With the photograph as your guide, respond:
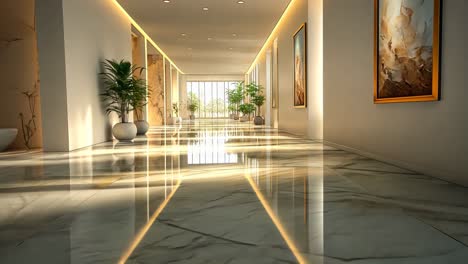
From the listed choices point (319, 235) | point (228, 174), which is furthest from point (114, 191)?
point (319, 235)

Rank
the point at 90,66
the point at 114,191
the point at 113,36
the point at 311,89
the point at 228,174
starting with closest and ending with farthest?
the point at 114,191 < the point at 228,174 < the point at 90,66 < the point at 311,89 < the point at 113,36

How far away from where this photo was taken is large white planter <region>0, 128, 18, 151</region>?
8859 mm

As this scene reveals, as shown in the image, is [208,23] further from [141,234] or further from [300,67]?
[141,234]

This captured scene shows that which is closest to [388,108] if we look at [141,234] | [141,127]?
[141,234]

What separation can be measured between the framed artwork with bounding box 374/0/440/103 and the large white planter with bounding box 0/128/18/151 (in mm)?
8279

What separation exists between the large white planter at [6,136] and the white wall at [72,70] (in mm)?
1227

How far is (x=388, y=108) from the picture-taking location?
5965mm

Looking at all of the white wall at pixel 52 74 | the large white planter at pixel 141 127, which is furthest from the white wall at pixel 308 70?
the white wall at pixel 52 74

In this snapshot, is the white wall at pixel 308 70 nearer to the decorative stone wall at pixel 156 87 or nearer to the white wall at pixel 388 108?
the white wall at pixel 388 108

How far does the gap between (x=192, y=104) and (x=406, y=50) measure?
36.6m

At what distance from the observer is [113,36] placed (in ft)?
41.8

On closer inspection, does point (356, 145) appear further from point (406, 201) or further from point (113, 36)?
point (113, 36)

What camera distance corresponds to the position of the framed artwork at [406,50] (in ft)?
15.1

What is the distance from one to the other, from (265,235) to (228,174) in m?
2.63
